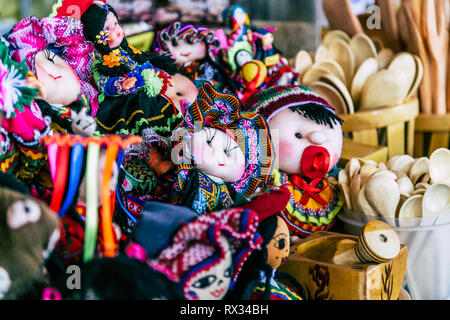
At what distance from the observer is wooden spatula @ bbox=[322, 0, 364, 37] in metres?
1.36

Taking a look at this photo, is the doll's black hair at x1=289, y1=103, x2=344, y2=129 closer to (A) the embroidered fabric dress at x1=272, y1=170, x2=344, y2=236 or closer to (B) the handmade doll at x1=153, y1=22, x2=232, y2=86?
(A) the embroidered fabric dress at x1=272, y1=170, x2=344, y2=236

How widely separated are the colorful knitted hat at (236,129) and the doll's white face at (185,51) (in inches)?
12.9

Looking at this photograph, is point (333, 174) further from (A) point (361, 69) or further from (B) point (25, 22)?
(B) point (25, 22)

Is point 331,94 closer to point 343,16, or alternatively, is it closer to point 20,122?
point 343,16

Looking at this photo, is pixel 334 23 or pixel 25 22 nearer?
pixel 25 22

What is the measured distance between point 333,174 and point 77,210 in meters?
0.61

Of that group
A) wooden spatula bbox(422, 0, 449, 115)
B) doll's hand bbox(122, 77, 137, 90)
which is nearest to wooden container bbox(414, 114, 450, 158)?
wooden spatula bbox(422, 0, 449, 115)

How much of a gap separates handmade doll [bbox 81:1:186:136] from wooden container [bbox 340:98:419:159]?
54 cm

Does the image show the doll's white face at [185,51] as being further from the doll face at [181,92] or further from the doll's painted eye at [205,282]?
the doll's painted eye at [205,282]

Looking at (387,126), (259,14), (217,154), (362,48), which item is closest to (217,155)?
(217,154)

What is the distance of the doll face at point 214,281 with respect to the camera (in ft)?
1.77

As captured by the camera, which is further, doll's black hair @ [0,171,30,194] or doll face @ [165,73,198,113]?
doll face @ [165,73,198,113]
